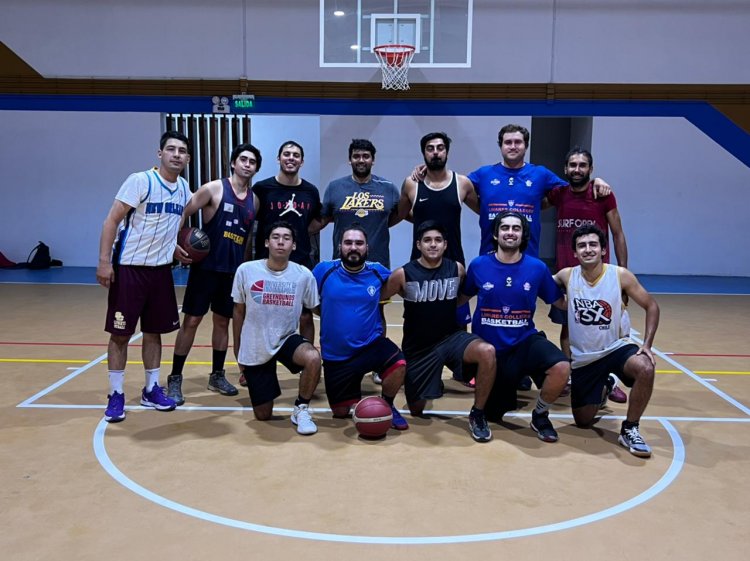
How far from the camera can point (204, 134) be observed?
13.4 meters

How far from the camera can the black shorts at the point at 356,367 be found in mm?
4352

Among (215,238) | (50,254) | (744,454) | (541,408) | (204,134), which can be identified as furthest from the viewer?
→ (204,134)

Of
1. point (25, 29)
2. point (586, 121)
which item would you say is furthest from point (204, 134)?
point (586, 121)

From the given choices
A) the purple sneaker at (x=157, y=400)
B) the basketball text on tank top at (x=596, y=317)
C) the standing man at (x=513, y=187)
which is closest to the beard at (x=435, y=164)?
the standing man at (x=513, y=187)

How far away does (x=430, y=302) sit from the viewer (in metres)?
4.47

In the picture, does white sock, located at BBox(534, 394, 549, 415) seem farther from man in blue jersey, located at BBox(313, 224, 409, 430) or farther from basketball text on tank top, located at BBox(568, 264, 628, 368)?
man in blue jersey, located at BBox(313, 224, 409, 430)

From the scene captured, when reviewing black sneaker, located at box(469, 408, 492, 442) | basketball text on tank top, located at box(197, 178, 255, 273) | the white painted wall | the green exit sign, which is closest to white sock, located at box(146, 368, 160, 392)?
basketball text on tank top, located at box(197, 178, 255, 273)

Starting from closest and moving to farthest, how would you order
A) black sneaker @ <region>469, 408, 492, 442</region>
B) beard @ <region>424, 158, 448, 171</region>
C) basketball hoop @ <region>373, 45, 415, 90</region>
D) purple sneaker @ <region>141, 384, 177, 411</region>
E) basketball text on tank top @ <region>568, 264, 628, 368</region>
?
black sneaker @ <region>469, 408, 492, 442</region>
basketball text on tank top @ <region>568, 264, 628, 368</region>
purple sneaker @ <region>141, 384, 177, 411</region>
beard @ <region>424, 158, 448, 171</region>
basketball hoop @ <region>373, 45, 415, 90</region>

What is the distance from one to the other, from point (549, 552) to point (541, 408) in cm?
154

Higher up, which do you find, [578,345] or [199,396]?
[578,345]

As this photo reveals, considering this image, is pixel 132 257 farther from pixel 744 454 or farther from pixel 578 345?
pixel 744 454

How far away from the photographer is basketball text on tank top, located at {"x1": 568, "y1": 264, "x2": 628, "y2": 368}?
13.7ft

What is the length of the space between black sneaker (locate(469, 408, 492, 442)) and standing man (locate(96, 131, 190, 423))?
216cm

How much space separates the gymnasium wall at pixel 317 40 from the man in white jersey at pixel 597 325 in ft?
26.7
